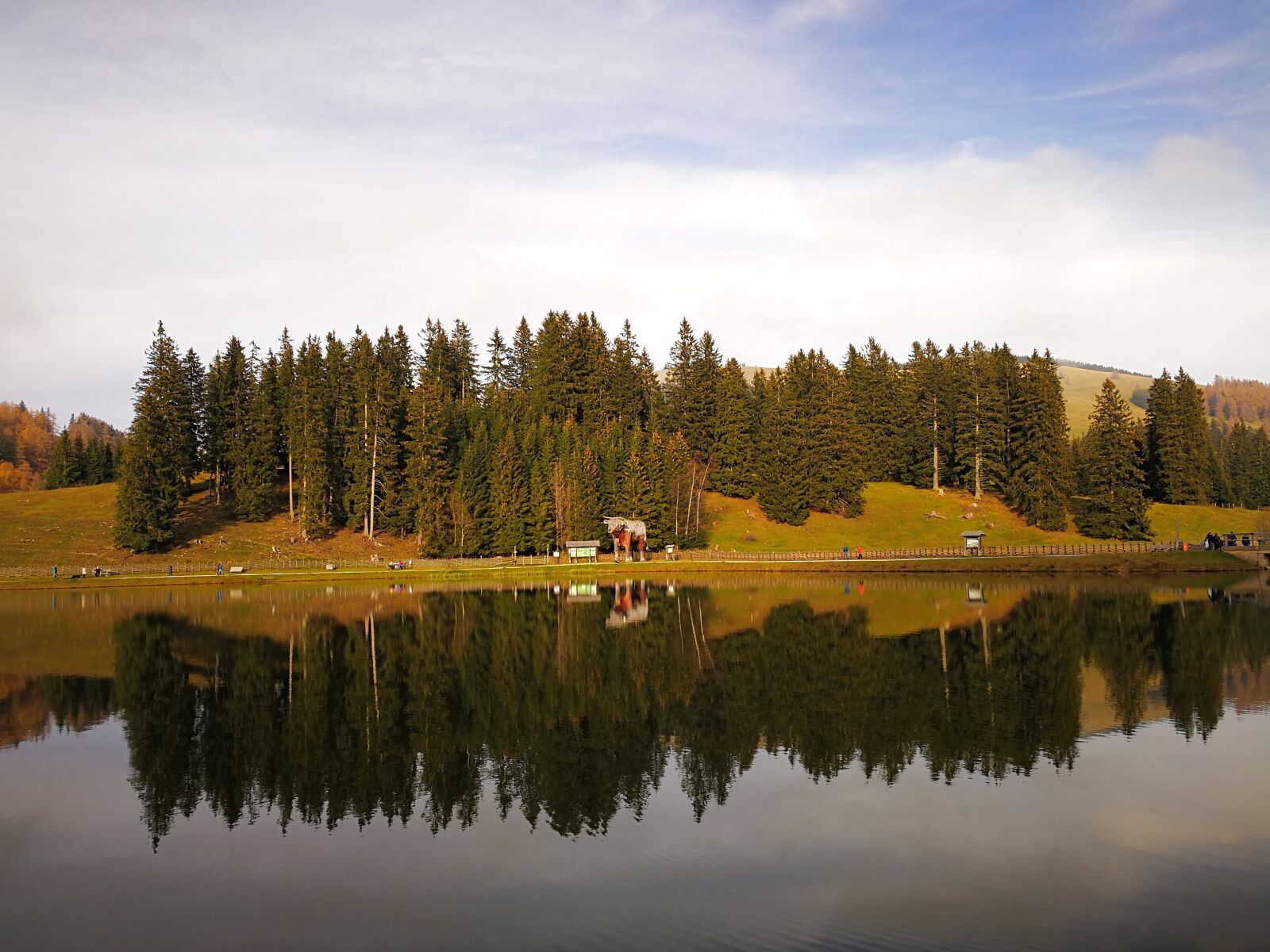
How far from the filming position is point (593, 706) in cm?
2727

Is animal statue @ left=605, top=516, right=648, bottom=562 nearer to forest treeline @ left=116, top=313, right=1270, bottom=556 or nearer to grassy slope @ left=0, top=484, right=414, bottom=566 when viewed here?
forest treeline @ left=116, top=313, right=1270, bottom=556

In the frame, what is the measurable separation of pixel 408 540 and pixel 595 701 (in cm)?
7090

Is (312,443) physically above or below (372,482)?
above

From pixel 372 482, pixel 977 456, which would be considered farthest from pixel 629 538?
pixel 977 456

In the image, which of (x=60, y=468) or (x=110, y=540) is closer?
(x=110, y=540)

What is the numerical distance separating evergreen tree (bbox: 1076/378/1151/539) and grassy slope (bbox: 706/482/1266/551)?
2.61 meters

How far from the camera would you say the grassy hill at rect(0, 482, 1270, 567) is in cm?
8712

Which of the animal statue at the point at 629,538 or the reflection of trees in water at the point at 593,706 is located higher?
the animal statue at the point at 629,538

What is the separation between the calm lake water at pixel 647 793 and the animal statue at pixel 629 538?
164 ft

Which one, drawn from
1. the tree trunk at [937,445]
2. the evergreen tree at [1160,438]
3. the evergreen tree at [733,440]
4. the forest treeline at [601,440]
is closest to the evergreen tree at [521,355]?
the forest treeline at [601,440]

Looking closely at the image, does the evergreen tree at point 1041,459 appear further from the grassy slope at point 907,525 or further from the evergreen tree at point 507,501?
the evergreen tree at point 507,501

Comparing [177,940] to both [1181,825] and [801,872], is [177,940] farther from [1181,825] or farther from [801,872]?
[1181,825]

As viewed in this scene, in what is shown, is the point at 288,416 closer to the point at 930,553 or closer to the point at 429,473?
the point at 429,473

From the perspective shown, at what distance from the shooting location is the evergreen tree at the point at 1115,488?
302ft
